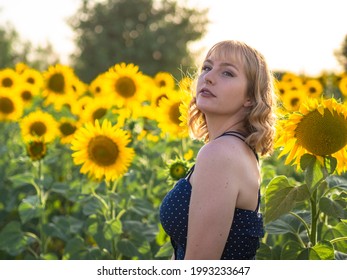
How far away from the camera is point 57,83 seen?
6.15 meters

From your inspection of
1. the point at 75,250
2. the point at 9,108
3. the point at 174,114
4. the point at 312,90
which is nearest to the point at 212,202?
the point at 75,250

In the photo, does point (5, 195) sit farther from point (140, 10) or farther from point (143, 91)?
point (140, 10)

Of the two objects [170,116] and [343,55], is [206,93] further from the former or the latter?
[343,55]

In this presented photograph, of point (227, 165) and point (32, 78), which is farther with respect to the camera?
point (32, 78)

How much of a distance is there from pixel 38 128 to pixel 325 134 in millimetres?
2777

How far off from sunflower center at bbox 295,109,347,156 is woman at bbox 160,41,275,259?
188mm

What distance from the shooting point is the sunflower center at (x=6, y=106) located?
578 cm

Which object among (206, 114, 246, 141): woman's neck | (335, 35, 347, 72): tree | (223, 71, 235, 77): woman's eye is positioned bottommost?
(206, 114, 246, 141): woman's neck

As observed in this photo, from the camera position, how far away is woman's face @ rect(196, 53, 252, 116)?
2176 millimetres

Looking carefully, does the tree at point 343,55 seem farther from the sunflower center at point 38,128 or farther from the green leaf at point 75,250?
the green leaf at point 75,250

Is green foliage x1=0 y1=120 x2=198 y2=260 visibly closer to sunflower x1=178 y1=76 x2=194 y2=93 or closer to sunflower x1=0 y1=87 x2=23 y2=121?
sunflower x1=178 y1=76 x2=194 y2=93

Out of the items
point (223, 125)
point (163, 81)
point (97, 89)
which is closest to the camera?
point (223, 125)

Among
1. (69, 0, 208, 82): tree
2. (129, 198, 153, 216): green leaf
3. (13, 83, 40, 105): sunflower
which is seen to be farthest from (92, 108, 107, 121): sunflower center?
(69, 0, 208, 82): tree

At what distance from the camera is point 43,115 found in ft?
16.0
